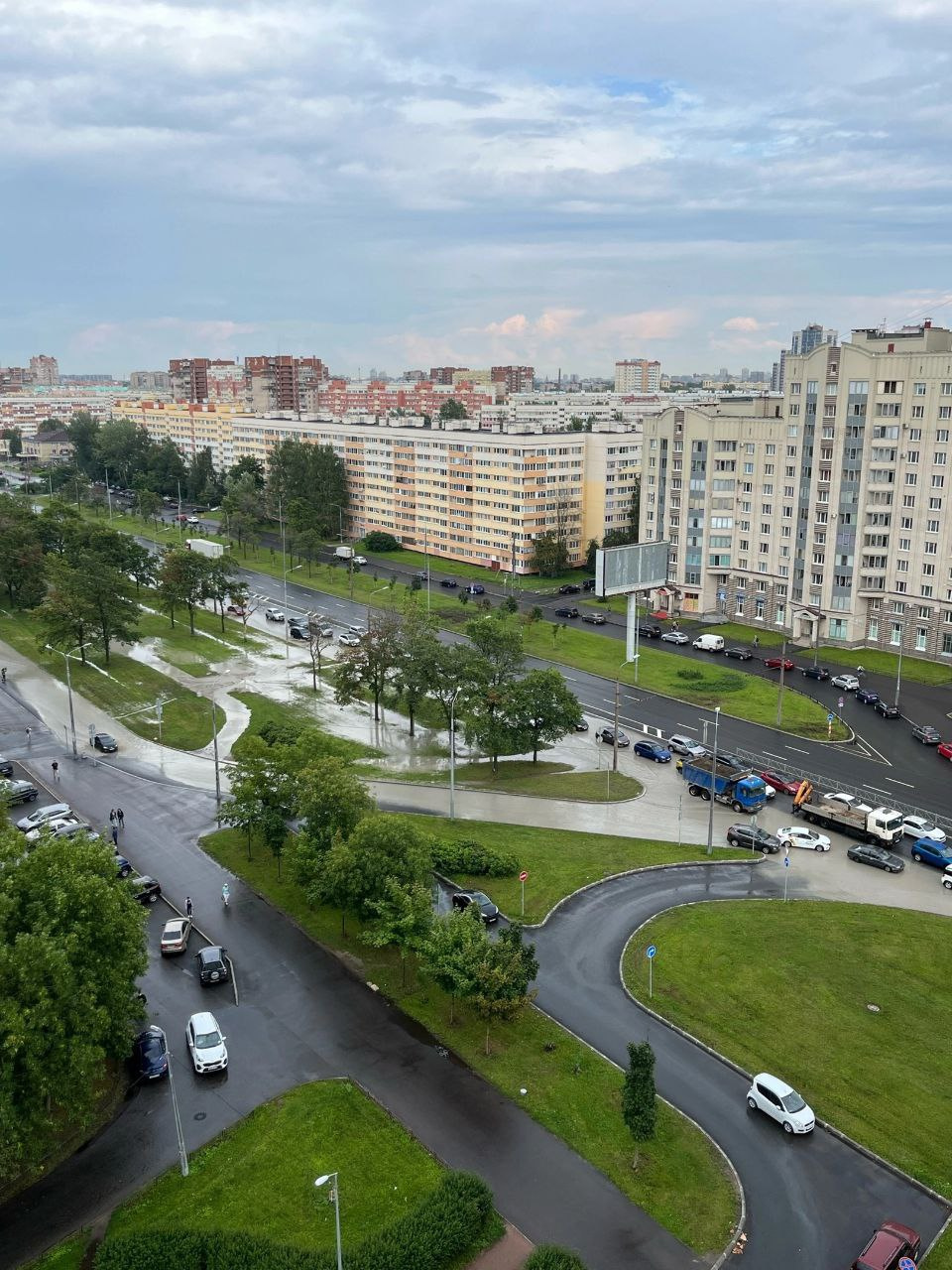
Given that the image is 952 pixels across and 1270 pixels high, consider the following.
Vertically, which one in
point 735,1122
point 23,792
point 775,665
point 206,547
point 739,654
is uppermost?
point 206,547

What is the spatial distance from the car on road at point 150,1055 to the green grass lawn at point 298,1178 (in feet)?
12.9

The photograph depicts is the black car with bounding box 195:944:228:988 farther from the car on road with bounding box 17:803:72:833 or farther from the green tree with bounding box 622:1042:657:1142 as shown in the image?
the green tree with bounding box 622:1042:657:1142

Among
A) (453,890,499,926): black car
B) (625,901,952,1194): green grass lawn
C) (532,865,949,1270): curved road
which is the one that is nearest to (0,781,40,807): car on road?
(453,890,499,926): black car

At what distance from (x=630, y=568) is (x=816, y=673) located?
16.7 metres

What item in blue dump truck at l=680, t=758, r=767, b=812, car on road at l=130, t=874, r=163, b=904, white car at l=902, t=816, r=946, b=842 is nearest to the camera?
car on road at l=130, t=874, r=163, b=904

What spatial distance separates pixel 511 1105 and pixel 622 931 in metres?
11.0

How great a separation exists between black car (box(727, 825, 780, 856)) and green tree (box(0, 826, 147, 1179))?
2854 cm

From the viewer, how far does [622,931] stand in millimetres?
39000

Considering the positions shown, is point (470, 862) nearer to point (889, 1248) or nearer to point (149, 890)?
point (149, 890)

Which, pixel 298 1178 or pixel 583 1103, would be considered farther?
pixel 583 1103

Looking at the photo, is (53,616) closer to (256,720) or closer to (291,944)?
(256,720)

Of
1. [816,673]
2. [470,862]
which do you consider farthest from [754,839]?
[816,673]

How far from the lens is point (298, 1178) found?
26516 millimetres

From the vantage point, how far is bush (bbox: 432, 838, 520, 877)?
43062 millimetres
